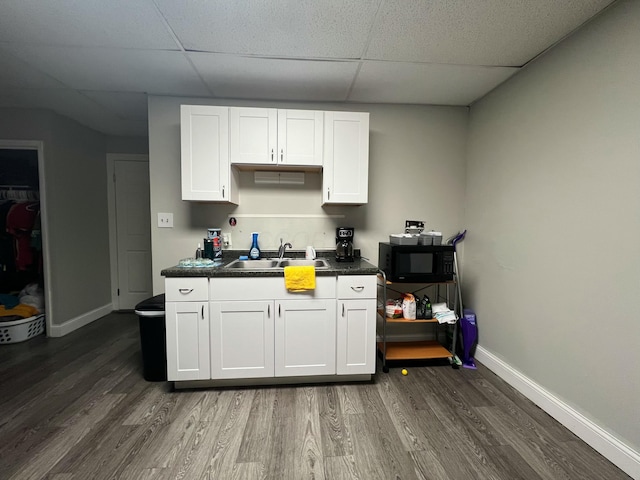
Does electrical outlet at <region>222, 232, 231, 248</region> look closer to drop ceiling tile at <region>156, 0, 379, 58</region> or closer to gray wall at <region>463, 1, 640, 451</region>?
drop ceiling tile at <region>156, 0, 379, 58</region>

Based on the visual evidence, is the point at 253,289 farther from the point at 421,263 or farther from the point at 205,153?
the point at 421,263

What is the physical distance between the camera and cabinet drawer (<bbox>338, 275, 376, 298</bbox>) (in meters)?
1.87

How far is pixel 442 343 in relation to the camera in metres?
2.57

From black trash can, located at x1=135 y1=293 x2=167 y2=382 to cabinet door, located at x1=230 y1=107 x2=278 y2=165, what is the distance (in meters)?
1.30

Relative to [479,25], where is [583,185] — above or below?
below

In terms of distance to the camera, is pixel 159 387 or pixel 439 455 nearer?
pixel 439 455

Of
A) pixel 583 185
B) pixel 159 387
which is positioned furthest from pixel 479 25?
pixel 159 387

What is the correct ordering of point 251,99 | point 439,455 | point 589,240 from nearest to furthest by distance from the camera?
point 439,455
point 589,240
point 251,99

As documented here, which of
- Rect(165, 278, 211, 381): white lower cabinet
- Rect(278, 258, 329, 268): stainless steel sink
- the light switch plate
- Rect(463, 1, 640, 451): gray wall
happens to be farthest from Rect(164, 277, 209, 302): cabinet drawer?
Rect(463, 1, 640, 451): gray wall

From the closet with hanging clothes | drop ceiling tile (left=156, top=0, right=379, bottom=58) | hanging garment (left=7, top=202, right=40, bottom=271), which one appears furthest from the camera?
hanging garment (left=7, top=202, right=40, bottom=271)

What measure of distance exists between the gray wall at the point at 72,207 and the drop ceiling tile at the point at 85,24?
4.70 feet

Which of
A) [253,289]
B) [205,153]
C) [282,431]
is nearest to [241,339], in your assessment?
[253,289]

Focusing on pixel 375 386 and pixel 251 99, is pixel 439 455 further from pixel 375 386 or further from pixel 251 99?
pixel 251 99

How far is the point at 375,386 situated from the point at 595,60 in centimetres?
245
